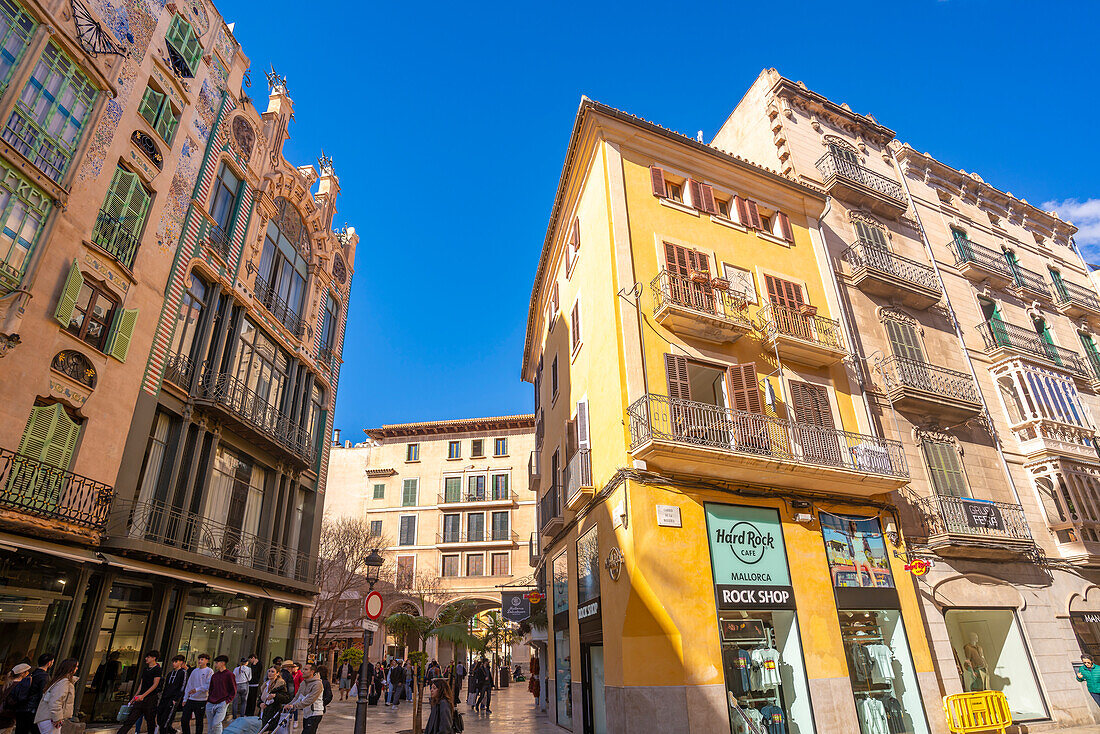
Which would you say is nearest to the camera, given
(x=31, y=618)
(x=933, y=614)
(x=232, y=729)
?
(x=232, y=729)

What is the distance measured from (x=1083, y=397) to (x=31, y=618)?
30.4 metres

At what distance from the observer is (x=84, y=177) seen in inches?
506

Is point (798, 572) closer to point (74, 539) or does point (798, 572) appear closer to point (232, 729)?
point (232, 729)

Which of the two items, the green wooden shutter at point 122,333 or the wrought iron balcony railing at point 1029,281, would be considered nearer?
the green wooden shutter at point 122,333

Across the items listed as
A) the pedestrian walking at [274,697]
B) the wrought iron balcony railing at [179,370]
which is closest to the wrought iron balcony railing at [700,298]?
the pedestrian walking at [274,697]

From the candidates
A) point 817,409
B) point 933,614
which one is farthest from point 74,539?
point 933,614

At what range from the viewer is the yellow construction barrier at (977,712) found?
38.4 ft

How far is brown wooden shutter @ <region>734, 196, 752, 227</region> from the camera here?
17.2 m

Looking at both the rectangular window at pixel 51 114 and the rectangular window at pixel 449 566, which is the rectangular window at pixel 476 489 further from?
the rectangular window at pixel 51 114

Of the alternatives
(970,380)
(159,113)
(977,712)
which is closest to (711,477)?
(977,712)

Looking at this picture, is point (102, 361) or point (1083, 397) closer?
point (102, 361)

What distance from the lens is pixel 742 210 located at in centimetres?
1752

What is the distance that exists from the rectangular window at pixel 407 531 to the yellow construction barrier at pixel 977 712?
121 ft

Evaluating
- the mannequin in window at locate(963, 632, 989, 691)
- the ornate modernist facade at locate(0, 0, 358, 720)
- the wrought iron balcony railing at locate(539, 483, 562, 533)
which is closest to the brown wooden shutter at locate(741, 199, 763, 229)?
the wrought iron balcony railing at locate(539, 483, 562, 533)
